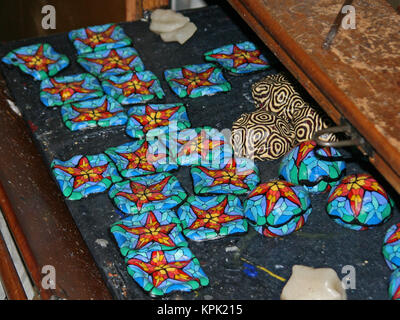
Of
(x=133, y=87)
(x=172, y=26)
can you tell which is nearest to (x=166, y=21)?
(x=172, y=26)

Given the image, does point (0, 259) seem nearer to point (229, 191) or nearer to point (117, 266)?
point (117, 266)

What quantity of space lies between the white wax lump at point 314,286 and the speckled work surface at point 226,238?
4 cm

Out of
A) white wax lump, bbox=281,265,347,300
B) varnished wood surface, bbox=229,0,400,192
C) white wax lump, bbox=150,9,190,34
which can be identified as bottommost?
white wax lump, bbox=281,265,347,300

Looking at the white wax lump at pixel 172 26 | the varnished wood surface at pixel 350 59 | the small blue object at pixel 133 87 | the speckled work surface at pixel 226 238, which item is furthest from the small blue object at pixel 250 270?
the white wax lump at pixel 172 26

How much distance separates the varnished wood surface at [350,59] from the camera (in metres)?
1.02

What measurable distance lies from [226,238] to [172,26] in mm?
740

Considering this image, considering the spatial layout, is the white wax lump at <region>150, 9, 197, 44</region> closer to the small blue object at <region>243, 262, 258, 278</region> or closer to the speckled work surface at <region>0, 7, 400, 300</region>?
the speckled work surface at <region>0, 7, 400, 300</region>

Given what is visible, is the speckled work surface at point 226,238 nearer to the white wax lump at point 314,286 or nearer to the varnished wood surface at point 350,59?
the white wax lump at point 314,286

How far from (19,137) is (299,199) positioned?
2.21 feet

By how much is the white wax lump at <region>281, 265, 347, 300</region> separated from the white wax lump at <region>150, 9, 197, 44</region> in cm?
84

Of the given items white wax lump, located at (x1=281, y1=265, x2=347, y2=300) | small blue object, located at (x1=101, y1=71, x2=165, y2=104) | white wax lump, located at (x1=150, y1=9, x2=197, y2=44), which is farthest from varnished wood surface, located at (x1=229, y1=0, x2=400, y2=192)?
white wax lump, located at (x1=150, y1=9, x2=197, y2=44)

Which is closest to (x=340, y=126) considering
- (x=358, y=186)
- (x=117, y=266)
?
(x=358, y=186)

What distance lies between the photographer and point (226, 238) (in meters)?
1.30

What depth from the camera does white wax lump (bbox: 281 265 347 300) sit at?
115 centimetres
